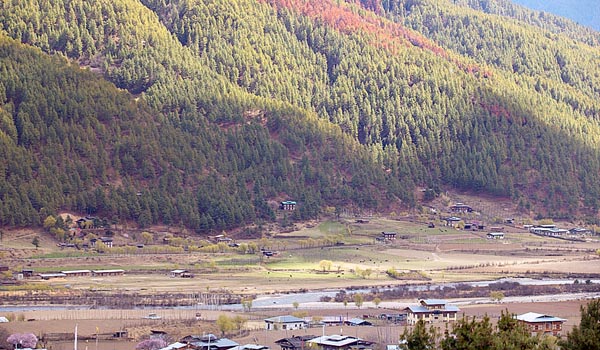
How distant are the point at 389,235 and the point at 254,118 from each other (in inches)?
1353

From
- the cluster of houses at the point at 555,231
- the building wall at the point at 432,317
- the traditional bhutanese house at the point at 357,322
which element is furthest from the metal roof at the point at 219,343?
the cluster of houses at the point at 555,231

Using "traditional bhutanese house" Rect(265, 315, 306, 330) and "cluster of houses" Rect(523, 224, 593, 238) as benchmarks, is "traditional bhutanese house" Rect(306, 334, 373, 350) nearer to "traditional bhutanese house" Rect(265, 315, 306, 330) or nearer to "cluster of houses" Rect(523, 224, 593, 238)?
"traditional bhutanese house" Rect(265, 315, 306, 330)

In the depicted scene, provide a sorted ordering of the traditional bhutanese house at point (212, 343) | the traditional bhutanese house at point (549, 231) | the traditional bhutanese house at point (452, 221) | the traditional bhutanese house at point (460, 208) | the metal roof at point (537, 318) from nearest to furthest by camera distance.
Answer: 1. the traditional bhutanese house at point (212, 343)
2. the metal roof at point (537, 318)
3. the traditional bhutanese house at point (549, 231)
4. the traditional bhutanese house at point (452, 221)
5. the traditional bhutanese house at point (460, 208)

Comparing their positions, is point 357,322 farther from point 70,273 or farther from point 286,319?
point 70,273

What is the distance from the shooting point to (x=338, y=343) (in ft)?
200

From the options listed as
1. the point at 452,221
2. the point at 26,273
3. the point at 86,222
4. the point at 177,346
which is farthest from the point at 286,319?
the point at 452,221

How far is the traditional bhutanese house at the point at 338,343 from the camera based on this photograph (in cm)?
6075

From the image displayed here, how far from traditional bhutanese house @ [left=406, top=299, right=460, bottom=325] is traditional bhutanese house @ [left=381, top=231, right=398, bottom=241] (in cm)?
5003

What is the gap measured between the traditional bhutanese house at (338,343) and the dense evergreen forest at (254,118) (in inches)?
2271

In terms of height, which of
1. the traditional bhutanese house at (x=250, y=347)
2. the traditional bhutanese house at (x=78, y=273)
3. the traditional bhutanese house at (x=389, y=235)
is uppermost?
the traditional bhutanese house at (x=389, y=235)

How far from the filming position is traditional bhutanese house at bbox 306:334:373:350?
60.8 m

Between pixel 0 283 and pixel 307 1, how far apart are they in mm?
109966

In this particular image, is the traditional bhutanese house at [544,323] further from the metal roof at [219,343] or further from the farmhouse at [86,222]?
the farmhouse at [86,222]

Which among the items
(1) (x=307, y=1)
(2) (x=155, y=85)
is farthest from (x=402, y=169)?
(1) (x=307, y=1)
